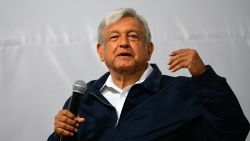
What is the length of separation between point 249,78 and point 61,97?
2.91ft

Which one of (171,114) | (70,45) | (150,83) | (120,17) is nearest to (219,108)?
(171,114)

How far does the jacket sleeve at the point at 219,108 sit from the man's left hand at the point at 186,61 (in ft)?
0.10

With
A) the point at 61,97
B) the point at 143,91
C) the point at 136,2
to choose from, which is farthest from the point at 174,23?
the point at 61,97

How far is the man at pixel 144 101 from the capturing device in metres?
1.12

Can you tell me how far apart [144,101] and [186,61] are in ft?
0.93

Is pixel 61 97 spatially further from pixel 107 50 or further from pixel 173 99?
pixel 173 99

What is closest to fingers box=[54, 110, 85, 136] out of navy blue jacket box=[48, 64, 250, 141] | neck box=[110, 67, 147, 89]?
navy blue jacket box=[48, 64, 250, 141]

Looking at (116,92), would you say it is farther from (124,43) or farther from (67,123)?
(67,123)

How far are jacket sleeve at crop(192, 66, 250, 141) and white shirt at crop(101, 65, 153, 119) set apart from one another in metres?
0.30

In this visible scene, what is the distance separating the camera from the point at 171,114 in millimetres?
1244

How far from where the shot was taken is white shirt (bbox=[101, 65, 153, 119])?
1.37m

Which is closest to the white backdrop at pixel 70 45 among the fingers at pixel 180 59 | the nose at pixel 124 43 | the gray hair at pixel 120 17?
the gray hair at pixel 120 17

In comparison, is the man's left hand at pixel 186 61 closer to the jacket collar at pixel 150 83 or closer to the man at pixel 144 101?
the man at pixel 144 101

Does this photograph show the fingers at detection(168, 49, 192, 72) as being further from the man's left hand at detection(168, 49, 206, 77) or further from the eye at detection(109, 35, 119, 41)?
the eye at detection(109, 35, 119, 41)
